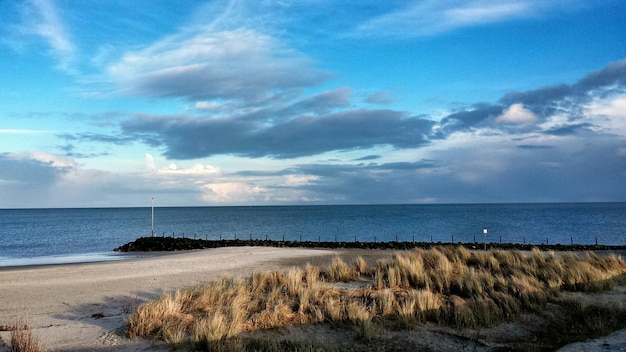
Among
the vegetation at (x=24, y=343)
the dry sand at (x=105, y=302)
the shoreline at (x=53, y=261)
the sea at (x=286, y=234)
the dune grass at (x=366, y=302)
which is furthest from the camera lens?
the sea at (x=286, y=234)

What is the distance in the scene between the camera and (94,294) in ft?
52.9

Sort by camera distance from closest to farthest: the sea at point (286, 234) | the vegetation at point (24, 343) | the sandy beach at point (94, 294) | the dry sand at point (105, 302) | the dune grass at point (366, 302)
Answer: the vegetation at point (24, 343), the dry sand at point (105, 302), the sandy beach at point (94, 294), the dune grass at point (366, 302), the sea at point (286, 234)

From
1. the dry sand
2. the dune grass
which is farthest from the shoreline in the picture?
the dune grass

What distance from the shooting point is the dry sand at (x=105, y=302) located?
33.5 ft

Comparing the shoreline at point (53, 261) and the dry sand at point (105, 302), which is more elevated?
the dry sand at point (105, 302)

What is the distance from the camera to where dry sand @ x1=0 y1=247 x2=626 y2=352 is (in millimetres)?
10203

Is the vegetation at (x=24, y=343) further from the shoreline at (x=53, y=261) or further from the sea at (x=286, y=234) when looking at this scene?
the sea at (x=286, y=234)

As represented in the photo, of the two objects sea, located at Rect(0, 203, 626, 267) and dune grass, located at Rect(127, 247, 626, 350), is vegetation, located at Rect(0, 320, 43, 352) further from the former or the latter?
sea, located at Rect(0, 203, 626, 267)

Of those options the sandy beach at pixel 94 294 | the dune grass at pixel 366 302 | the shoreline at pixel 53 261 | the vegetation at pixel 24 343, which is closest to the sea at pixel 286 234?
the shoreline at pixel 53 261

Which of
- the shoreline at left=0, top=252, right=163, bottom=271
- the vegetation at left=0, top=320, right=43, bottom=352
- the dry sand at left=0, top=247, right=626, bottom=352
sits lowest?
the shoreline at left=0, top=252, right=163, bottom=271

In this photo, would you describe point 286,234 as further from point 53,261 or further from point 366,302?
point 366,302

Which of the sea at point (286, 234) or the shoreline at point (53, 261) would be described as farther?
the sea at point (286, 234)

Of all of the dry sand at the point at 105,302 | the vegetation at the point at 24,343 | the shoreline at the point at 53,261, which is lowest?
the shoreline at the point at 53,261

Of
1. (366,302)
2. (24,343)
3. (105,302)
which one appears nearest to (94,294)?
(105,302)
